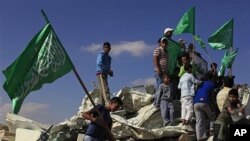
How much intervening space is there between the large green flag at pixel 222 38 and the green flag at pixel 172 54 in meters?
3.51

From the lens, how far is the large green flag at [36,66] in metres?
9.45

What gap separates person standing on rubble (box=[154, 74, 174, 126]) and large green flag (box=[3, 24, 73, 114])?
3172 mm

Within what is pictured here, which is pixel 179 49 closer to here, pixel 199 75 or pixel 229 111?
pixel 199 75

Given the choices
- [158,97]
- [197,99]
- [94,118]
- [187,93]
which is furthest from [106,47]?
[94,118]

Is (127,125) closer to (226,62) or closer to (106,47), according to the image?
(106,47)

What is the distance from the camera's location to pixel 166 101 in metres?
12.4

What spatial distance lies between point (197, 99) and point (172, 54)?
6.40 ft

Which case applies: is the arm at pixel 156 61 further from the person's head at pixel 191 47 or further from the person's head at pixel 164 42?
the person's head at pixel 191 47

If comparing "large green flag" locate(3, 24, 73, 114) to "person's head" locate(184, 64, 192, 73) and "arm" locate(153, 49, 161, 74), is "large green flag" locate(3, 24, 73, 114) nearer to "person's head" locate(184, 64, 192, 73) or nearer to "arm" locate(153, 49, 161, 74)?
"person's head" locate(184, 64, 192, 73)

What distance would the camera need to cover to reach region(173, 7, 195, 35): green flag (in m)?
15.5

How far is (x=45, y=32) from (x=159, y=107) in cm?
415

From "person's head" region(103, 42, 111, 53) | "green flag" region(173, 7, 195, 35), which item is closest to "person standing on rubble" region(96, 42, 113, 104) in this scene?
"person's head" region(103, 42, 111, 53)

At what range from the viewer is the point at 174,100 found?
13.0m

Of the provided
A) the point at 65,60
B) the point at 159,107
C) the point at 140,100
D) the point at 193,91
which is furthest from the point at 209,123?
the point at 65,60
